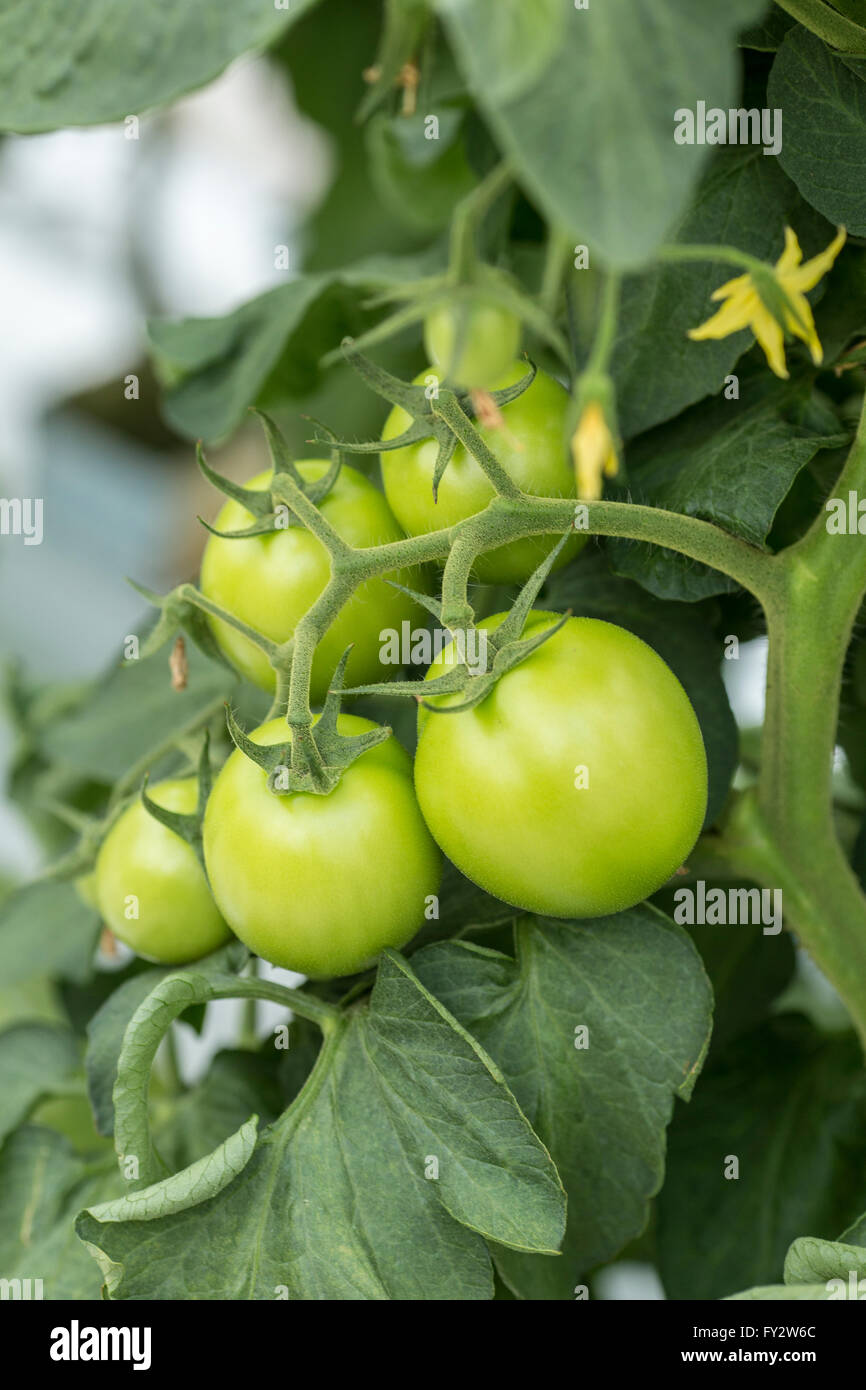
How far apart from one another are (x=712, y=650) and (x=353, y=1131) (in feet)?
0.58

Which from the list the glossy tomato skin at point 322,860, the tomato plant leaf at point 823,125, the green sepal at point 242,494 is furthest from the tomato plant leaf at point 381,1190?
the tomato plant leaf at point 823,125

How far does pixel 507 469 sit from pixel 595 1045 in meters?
0.15

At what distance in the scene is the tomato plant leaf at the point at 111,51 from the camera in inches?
9.8

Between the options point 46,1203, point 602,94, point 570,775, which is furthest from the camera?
point 46,1203

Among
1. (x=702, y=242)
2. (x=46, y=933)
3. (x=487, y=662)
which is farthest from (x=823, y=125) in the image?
(x=46, y=933)

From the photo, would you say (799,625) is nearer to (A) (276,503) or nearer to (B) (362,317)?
(A) (276,503)

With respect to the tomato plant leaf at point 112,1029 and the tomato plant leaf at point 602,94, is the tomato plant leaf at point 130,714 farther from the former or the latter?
the tomato plant leaf at point 602,94

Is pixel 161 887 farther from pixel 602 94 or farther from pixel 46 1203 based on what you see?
pixel 602 94

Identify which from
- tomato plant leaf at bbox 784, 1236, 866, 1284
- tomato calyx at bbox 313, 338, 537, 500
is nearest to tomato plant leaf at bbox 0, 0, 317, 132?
tomato calyx at bbox 313, 338, 537, 500

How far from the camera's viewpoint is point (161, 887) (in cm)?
35

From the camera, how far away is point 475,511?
1.04 feet

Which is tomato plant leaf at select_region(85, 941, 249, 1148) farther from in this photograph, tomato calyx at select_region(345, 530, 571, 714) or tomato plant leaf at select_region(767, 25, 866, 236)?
tomato plant leaf at select_region(767, 25, 866, 236)

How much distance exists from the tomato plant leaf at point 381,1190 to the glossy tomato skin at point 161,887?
4 cm

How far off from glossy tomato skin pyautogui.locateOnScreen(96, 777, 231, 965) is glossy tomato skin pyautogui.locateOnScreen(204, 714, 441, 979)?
3cm
